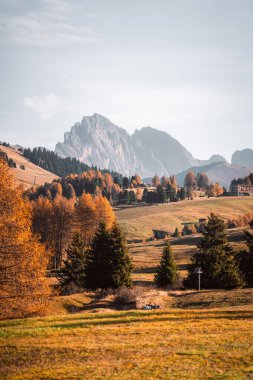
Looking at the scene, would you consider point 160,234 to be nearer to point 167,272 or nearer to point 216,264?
point 167,272

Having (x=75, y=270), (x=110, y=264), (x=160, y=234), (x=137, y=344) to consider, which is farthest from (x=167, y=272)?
(x=160, y=234)

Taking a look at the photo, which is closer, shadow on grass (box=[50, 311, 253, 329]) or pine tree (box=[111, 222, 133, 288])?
shadow on grass (box=[50, 311, 253, 329])

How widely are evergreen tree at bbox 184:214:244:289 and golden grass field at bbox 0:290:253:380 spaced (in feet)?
69.1

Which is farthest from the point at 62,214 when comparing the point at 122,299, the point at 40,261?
the point at 40,261

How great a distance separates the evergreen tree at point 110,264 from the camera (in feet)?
185

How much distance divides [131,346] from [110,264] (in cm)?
3523

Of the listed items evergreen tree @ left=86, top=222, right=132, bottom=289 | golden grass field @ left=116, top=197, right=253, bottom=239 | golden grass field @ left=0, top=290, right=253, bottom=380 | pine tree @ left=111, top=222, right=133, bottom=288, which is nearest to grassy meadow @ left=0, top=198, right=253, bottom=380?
golden grass field @ left=0, top=290, right=253, bottom=380

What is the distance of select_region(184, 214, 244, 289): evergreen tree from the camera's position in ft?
179

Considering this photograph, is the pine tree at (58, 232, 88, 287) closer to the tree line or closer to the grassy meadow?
the tree line

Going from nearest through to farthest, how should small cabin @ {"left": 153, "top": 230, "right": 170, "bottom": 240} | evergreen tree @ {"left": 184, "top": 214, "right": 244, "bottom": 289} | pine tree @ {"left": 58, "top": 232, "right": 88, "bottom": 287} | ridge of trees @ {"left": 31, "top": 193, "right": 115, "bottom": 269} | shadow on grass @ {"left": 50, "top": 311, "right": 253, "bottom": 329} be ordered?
shadow on grass @ {"left": 50, "top": 311, "right": 253, "bottom": 329}
evergreen tree @ {"left": 184, "top": 214, "right": 244, "bottom": 289}
pine tree @ {"left": 58, "top": 232, "right": 88, "bottom": 287}
ridge of trees @ {"left": 31, "top": 193, "right": 115, "bottom": 269}
small cabin @ {"left": 153, "top": 230, "right": 170, "bottom": 240}

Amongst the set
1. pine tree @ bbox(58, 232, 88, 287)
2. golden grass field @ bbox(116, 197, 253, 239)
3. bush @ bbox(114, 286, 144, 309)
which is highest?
golden grass field @ bbox(116, 197, 253, 239)

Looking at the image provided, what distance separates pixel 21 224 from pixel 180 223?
15429 centimetres

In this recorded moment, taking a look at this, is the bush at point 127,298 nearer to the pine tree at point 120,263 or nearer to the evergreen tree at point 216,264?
the pine tree at point 120,263

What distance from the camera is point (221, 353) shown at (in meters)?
19.4
